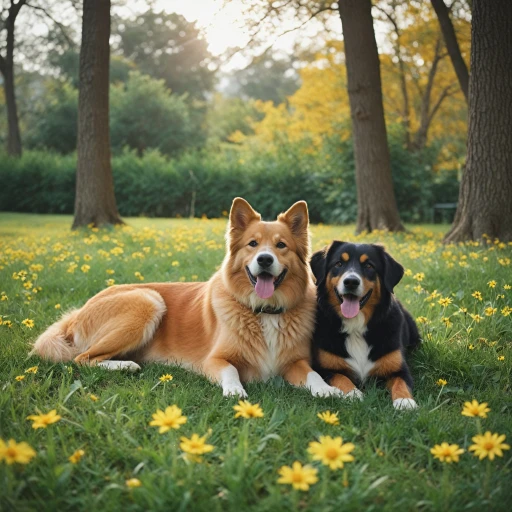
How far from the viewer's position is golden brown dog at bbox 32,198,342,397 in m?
3.94

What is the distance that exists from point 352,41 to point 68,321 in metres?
9.08

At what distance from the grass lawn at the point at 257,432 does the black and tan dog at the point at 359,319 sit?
0.21 meters

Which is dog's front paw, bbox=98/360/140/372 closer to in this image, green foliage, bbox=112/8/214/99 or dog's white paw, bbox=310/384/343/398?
dog's white paw, bbox=310/384/343/398

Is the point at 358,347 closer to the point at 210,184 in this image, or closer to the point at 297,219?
the point at 297,219

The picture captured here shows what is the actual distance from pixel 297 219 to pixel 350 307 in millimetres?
907

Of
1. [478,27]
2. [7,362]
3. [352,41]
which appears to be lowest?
[7,362]

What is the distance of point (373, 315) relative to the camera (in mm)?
3867

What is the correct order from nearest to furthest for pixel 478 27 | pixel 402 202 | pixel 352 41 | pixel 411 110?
pixel 478 27, pixel 352 41, pixel 402 202, pixel 411 110

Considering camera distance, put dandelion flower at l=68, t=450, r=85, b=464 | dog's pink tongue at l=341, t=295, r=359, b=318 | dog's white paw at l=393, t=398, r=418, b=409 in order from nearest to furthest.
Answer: dandelion flower at l=68, t=450, r=85, b=464
dog's white paw at l=393, t=398, r=418, b=409
dog's pink tongue at l=341, t=295, r=359, b=318

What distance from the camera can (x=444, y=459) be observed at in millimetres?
2262

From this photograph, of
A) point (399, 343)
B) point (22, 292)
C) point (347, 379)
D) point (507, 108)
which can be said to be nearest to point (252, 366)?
point (347, 379)

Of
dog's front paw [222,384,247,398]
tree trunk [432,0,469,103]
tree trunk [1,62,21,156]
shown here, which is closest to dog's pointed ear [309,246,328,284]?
dog's front paw [222,384,247,398]

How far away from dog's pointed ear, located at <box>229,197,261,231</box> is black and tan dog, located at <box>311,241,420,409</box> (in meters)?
0.70

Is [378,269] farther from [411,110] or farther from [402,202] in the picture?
[411,110]
